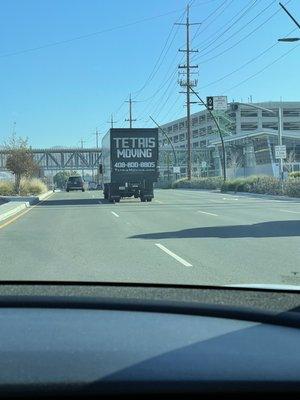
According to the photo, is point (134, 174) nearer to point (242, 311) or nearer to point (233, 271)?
point (233, 271)

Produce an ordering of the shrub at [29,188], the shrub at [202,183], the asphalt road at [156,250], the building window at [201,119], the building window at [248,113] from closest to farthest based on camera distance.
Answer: the asphalt road at [156,250] → the shrub at [29,188] → the shrub at [202,183] → the building window at [248,113] → the building window at [201,119]

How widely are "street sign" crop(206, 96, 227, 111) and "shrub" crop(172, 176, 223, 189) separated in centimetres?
2033

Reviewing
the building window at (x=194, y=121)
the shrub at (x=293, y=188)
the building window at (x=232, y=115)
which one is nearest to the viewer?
the shrub at (x=293, y=188)

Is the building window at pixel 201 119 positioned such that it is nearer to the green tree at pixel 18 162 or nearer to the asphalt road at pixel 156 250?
the green tree at pixel 18 162

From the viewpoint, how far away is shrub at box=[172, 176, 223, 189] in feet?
225

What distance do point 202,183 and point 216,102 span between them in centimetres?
2616

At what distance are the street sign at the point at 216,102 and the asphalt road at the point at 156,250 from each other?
885 inches

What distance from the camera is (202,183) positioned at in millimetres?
72250

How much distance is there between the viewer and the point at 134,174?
34.2 m

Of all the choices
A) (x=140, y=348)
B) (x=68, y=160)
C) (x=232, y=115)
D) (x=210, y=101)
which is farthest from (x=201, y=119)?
(x=140, y=348)

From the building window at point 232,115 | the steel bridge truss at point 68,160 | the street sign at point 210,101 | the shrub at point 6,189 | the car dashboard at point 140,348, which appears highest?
the building window at point 232,115

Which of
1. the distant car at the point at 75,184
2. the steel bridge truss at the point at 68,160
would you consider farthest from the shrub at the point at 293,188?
the steel bridge truss at the point at 68,160

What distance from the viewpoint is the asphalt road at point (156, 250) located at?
993 centimetres

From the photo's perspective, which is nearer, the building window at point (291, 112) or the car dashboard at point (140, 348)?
the car dashboard at point (140, 348)
